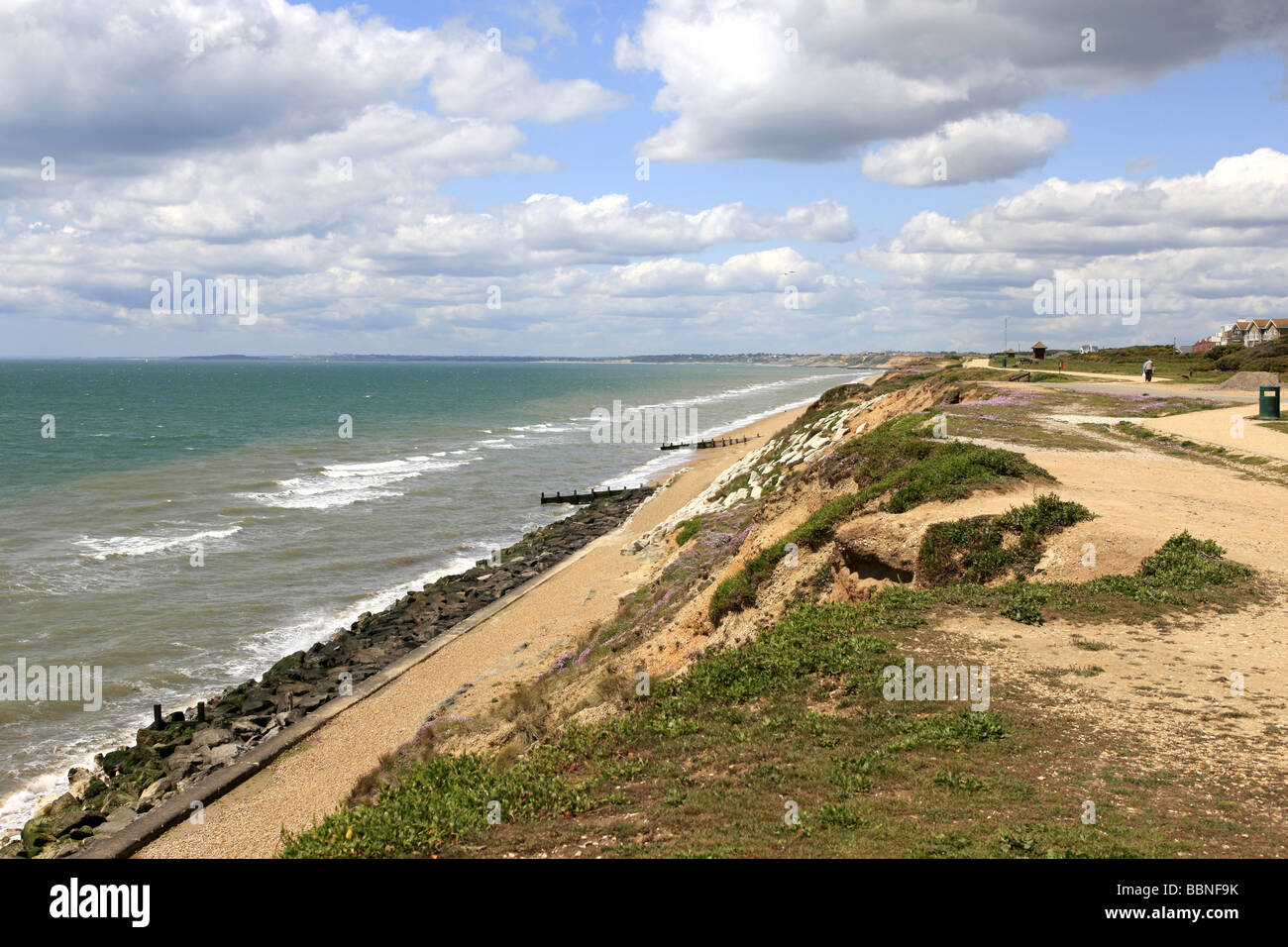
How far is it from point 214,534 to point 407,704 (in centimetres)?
2223

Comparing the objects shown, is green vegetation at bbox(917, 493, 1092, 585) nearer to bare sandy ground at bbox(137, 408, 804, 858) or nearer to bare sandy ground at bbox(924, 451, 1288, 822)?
bare sandy ground at bbox(924, 451, 1288, 822)

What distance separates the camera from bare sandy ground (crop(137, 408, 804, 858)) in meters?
12.4

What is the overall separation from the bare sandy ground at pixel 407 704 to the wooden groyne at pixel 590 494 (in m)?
14.7

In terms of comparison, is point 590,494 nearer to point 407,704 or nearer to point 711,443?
point 711,443

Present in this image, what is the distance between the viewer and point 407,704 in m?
17.4

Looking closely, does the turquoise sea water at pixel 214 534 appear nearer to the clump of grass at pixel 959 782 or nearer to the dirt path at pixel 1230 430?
the clump of grass at pixel 959 782

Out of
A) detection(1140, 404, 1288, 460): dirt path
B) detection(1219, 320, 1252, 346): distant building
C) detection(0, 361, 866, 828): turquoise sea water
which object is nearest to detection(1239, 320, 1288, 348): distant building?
detection(1219, 320, 1252, 346): distant building

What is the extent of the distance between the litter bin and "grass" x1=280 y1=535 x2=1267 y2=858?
2389cm

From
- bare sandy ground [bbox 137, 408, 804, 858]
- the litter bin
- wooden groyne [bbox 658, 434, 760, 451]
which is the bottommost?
bare sandy ground [bbox 137, 408, 804, 858]

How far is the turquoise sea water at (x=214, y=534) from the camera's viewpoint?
2073 cm

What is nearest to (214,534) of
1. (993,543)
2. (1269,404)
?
(993,543)

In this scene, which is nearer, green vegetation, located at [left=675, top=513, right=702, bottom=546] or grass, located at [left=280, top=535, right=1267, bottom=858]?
grass, located at [left=280, top=535, right=1267, bottom=858]
